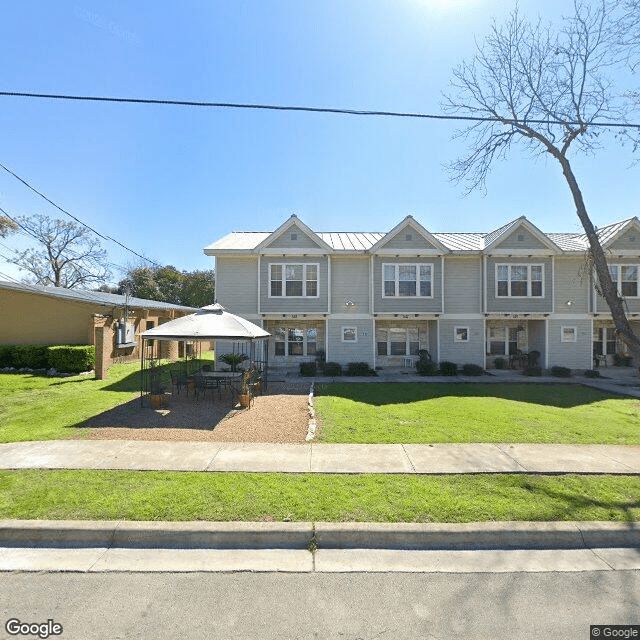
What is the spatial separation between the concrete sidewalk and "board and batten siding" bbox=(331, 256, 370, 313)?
1115 centimetres

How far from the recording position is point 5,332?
18625 mm

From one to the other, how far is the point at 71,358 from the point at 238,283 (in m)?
8.82

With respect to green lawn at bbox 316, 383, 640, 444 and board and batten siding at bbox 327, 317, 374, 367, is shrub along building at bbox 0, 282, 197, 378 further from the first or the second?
green lawn at bbox 316, 383, 640, 444

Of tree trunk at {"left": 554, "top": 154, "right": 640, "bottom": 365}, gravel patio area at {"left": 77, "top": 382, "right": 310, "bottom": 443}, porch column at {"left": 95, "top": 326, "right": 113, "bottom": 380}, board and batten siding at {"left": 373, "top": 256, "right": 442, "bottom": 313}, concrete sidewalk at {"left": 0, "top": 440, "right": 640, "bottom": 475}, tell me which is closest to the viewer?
concrete sidewalk at {"left": 0, "top": 440, "right": 640, "bottom": 475}

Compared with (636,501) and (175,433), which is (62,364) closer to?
(175,433)

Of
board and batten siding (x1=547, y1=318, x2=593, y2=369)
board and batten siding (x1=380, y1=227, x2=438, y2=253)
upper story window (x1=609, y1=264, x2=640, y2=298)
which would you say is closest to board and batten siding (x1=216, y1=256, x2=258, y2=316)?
board and batten siding (x1=380, y1=227, x2=438, y2=253)

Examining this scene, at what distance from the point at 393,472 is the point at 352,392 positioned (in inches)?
275

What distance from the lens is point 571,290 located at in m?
17.9

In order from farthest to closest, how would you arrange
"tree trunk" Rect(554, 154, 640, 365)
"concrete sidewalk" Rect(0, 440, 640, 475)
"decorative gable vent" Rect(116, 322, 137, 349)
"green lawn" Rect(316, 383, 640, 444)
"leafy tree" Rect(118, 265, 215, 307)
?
"leafy tree" Rect(118, 265, 215, 307) < "decorative gable vent" Rect(116, 322, 137, 349) < "green lawn" Rect(316, 383, 640, 444) < "tree trunk" Rect(554, 154, 640, 365) < "concrete sidewalk" Rect(0, 440, 640, 475)

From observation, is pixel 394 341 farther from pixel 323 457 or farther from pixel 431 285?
pixel 323 457

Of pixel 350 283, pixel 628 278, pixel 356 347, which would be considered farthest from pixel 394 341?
pixel 628 278

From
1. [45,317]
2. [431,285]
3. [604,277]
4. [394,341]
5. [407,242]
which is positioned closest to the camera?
[604,277]

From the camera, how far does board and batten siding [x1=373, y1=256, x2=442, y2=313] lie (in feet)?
57.3

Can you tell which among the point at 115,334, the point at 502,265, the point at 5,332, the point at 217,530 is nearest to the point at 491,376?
the point at 502,265
